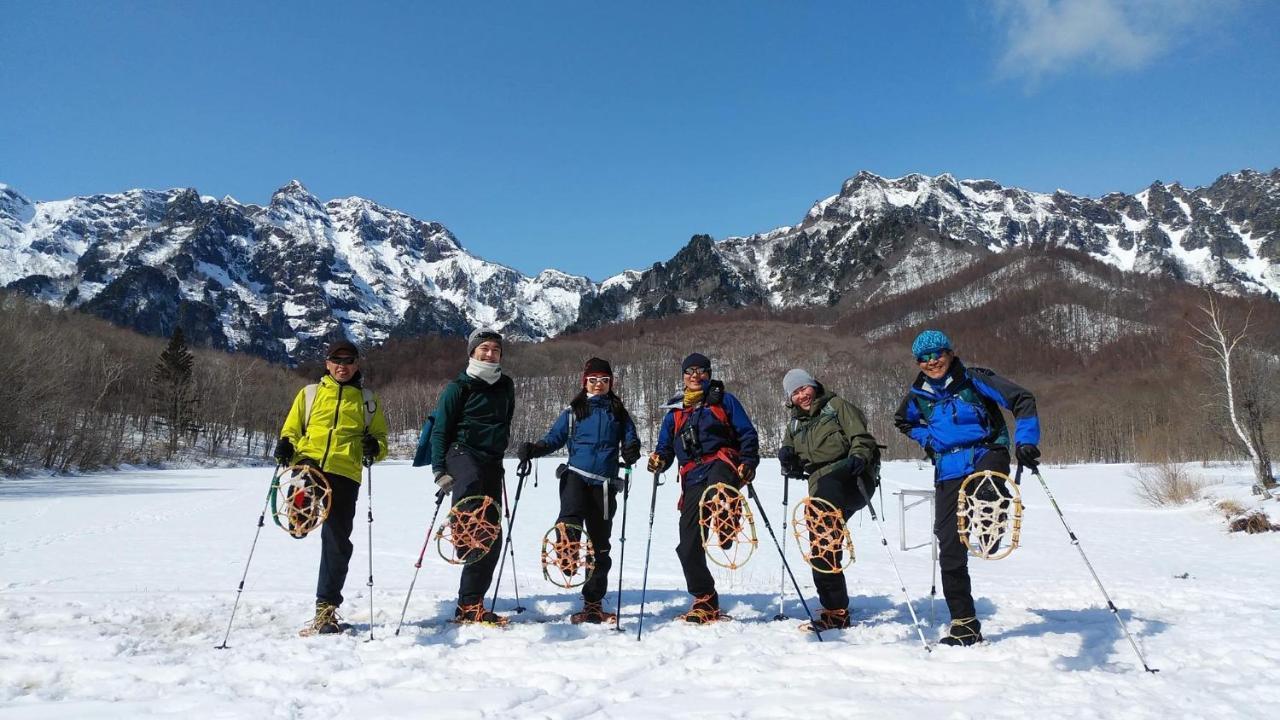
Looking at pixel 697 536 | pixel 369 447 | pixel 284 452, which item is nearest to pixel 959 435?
pixel 697 536

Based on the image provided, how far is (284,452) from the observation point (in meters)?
6.20

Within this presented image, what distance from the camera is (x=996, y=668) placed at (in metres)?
4.88

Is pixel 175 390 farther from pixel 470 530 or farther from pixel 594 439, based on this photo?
pixel 594 439

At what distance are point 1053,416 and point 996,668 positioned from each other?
4322 inches

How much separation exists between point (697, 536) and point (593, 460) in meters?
1.19

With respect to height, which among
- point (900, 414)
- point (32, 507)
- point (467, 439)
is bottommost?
point (32, 507)

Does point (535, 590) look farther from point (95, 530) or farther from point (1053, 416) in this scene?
point (1053, 416)

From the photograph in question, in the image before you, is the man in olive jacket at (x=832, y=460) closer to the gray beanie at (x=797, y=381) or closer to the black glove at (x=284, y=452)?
the gray beanie at (x=797, y=381)

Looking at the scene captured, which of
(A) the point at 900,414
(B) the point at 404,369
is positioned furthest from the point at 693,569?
(B) the point at 404,369

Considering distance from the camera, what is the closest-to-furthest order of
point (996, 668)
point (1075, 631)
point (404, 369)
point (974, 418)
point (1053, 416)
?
point (996, 668) → point (974, 418) → point (1075, 631) → point (1053, 416) → point (404, 369)

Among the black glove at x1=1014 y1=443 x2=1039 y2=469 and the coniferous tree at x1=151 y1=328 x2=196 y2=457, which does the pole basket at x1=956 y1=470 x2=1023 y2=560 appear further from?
the coniferous tree at x1=151 y1=328 x2=196 y2=457

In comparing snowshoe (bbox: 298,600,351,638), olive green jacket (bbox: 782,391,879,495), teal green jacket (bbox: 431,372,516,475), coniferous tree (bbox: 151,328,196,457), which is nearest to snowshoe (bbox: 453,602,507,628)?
snowshoe (bbox: 298,600,351,638)

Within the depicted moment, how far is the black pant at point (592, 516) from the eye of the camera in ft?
21.8

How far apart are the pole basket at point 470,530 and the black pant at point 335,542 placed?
84cm
